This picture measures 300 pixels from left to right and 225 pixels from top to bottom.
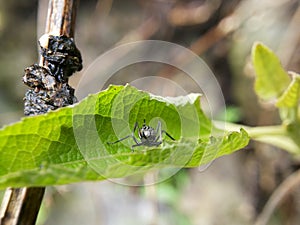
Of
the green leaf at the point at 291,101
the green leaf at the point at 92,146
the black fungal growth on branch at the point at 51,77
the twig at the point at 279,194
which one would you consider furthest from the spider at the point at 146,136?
the twig at the point at 279,194

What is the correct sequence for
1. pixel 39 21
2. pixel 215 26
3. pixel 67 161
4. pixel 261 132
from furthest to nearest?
pixel 215 26
pixel 39 21
pixel 261 132
pixel 67 161

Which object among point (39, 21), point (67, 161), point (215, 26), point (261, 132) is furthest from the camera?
point (215, 26)

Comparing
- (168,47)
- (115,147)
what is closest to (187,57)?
(168,47)

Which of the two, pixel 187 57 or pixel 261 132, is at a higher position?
pixel 187 57

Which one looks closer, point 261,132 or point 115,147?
point 115,147

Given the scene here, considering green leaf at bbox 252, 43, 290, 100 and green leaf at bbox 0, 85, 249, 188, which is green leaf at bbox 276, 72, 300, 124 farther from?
green leaf at bbox 0, 85, 249, 188

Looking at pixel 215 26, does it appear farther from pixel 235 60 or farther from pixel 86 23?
pixel 86 23
